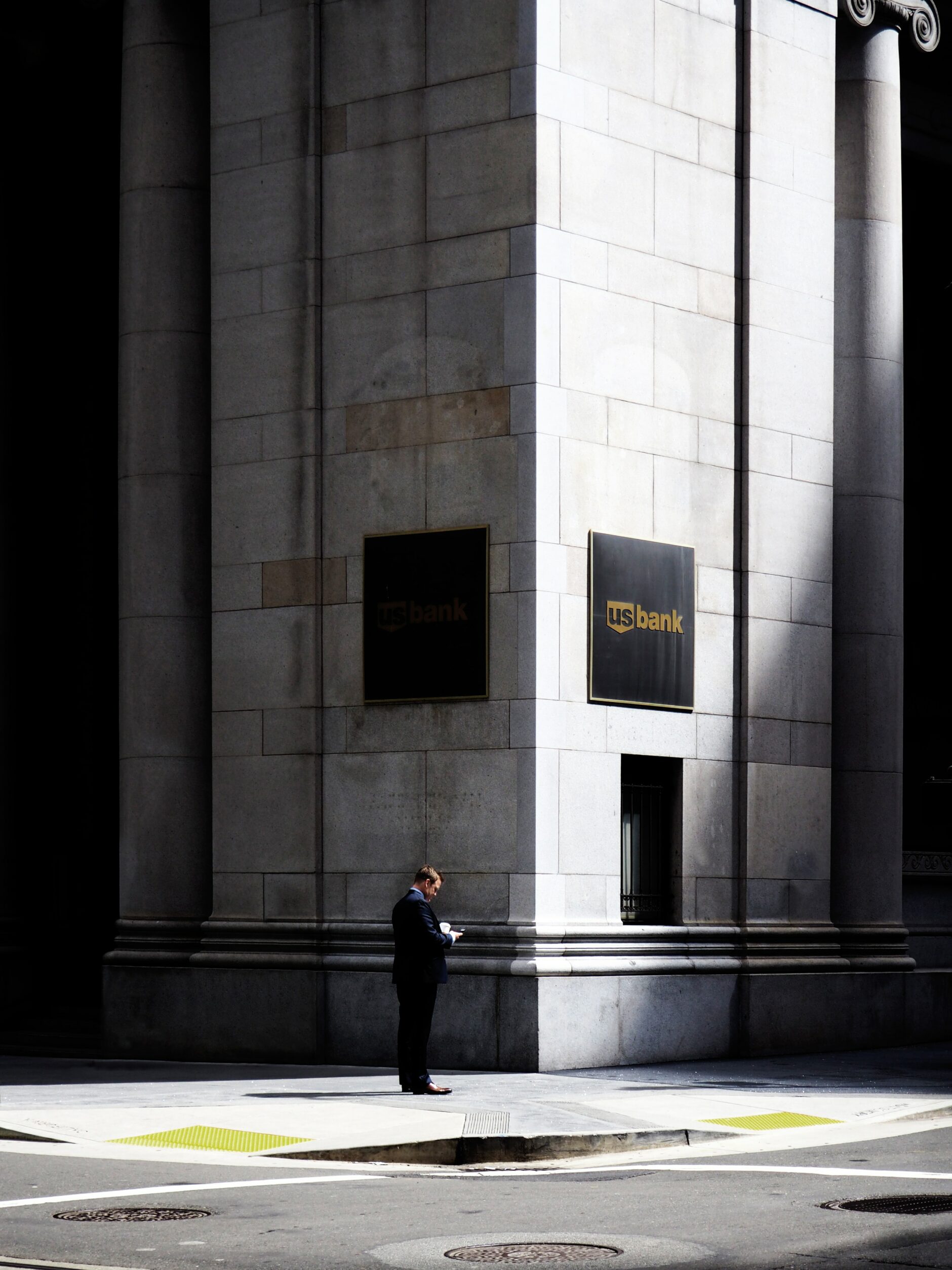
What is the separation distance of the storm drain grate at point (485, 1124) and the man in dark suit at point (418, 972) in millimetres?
1664

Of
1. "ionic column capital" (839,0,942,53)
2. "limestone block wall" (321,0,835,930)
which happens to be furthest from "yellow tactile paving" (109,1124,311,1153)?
"ionic column capital" (839,0,942,53)

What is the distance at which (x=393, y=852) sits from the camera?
69.6 feet

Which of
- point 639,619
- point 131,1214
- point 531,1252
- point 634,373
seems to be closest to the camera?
point 531,1252

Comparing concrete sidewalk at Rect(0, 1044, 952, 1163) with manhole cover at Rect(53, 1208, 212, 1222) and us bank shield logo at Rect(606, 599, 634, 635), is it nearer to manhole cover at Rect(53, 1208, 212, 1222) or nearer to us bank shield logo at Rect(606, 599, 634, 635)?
manhole cover at Rect(53, 1208, 212, 1222)

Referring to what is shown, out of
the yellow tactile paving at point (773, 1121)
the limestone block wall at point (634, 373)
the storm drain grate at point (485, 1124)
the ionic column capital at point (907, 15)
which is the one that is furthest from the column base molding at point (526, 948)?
the ionic column capital at point (907, 15)

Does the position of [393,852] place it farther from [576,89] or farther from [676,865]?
[576,89]

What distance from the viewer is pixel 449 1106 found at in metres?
16.5

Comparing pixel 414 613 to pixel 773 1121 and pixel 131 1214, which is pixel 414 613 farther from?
pixel 131 1214

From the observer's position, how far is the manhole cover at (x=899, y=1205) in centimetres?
1124

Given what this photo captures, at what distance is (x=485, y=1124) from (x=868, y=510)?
11.8 meters

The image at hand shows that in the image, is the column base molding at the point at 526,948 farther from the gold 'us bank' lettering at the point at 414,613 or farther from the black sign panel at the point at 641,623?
the gold 'us bank' lettering at the point at 414,613

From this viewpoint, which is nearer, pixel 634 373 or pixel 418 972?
pixel 418 972

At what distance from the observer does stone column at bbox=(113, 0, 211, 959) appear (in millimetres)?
22859

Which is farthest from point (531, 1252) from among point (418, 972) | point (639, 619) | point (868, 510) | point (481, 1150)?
point (868, 510)
